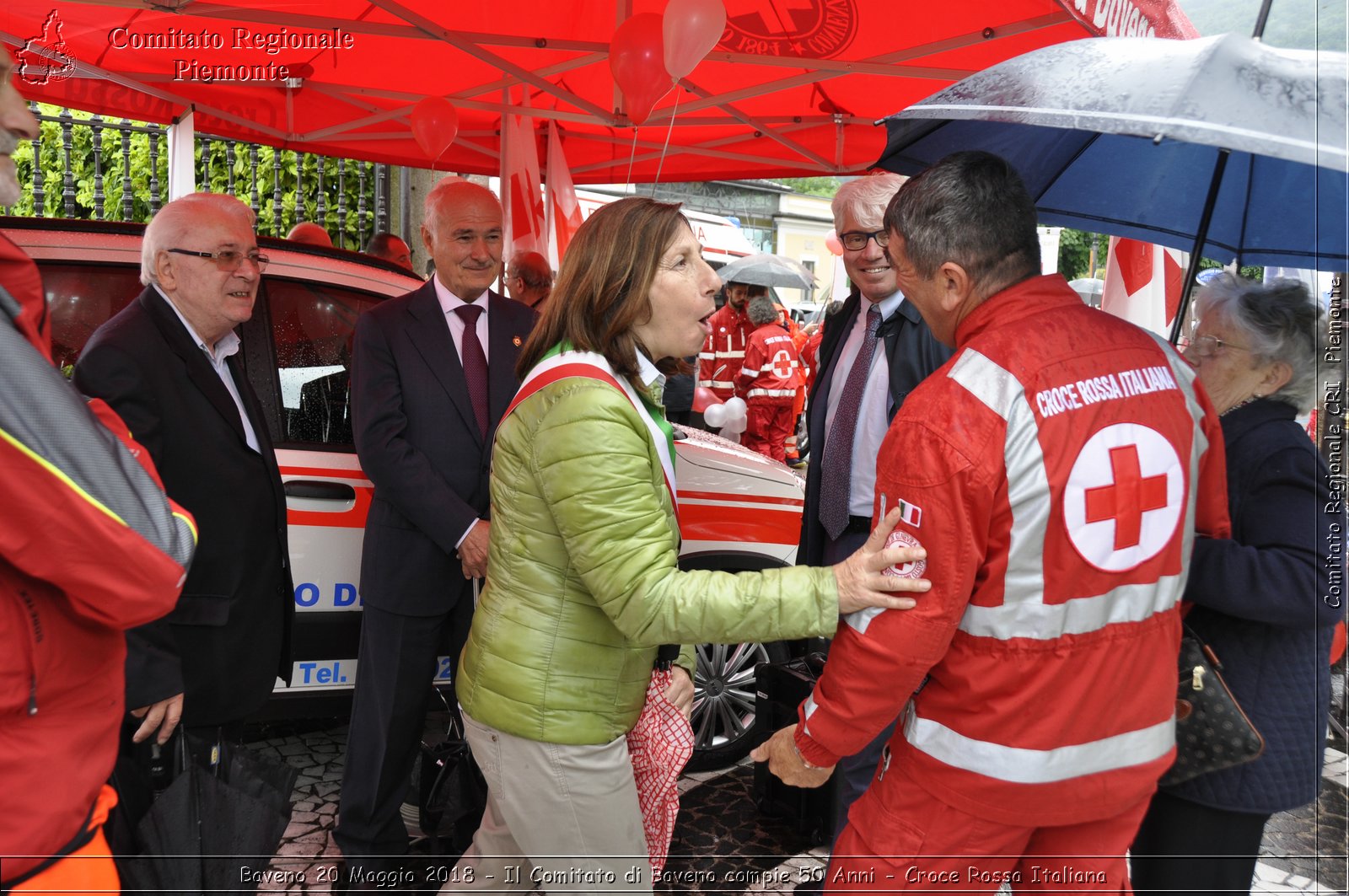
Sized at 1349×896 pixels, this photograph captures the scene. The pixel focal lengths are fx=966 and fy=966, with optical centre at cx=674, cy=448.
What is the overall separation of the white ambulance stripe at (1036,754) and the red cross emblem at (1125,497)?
36 centimetres

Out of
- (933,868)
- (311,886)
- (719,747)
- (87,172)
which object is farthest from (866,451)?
(87,172)

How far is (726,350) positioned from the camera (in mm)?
11234

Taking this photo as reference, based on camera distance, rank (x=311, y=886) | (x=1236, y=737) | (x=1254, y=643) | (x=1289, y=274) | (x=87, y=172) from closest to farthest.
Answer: (x=1236, y=737)
(x=1254, y=643)
(x=1289, y=274)
(x=311, y=886)
(x=87, y=172)

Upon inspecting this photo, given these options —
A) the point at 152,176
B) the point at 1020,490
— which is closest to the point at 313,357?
the point at 1020,490

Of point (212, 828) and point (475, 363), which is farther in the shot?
point (475, 363)

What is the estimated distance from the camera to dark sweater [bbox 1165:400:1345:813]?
1.94m

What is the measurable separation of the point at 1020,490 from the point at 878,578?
0.93ft

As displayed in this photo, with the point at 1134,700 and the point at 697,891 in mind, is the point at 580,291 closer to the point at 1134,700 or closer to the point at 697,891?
the point at 1134,700

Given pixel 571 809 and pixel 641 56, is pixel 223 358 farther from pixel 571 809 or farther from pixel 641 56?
pixel 641 56

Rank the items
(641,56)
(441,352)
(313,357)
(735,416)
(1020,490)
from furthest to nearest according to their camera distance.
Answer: (735,416)
(641,56)
(313,357)
(441,352)
(1020,490)

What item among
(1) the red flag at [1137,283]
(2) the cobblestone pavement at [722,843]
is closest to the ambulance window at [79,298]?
(2) the cobblestone pavement at [722,843]

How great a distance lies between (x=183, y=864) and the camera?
2.00 m

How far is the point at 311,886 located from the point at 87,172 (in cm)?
941

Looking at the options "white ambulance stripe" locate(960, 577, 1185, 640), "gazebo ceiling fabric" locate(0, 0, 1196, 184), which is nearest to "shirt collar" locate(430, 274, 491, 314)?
"gazebo ceiling fabric" locate(0, 0, 1196, 184)
